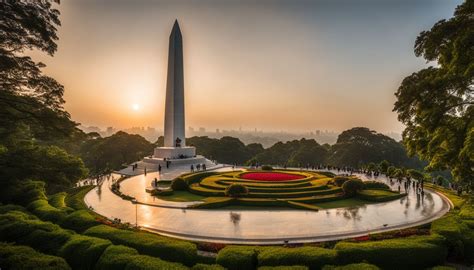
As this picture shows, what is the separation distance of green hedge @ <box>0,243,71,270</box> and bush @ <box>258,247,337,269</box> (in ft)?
20.3

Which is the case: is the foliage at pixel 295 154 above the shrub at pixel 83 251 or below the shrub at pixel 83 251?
above

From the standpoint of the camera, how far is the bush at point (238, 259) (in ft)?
31.1

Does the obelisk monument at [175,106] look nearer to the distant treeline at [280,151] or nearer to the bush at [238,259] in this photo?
the distant treeline at [280,151]

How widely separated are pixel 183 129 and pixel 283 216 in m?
29.2

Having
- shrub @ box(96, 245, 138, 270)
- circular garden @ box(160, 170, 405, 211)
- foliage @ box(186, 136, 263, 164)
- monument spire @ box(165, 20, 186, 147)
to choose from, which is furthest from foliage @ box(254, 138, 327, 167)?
shrub @ box(96, 245, 138, 270)

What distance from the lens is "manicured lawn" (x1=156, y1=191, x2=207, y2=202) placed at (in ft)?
68.7

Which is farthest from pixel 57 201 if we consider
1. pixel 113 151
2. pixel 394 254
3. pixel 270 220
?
pixel 113 151

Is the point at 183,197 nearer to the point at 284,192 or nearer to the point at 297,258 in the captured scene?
the point at 284,192

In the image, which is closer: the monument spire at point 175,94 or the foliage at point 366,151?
the monument spire at point 175,94

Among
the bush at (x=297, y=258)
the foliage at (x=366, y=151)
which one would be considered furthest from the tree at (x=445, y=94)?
the foliage at (x=366, y=151)

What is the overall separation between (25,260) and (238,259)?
645 centimetres

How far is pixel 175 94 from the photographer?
41.8m

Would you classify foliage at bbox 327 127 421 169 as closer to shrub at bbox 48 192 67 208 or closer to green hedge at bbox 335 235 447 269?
green hedge at bbox 335 235 447 269

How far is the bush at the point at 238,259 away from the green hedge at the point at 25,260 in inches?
189
